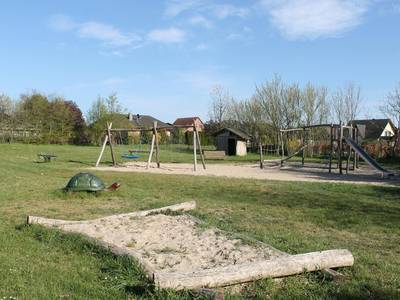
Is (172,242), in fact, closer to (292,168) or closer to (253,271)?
Result: (253,271)

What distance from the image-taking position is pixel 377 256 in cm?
630

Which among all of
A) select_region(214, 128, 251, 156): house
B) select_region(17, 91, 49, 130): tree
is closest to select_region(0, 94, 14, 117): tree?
select_region(17, 91, 49, 130): tree

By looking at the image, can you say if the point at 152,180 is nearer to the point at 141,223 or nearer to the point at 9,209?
the point at 9,209

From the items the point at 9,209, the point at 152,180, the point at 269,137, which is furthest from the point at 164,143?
the point at 9,209

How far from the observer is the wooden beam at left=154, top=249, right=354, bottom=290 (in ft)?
14.7

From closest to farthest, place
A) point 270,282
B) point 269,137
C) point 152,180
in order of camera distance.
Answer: point 270,282 → point 152,180 → point 269,137

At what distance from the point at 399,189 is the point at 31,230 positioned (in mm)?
11300

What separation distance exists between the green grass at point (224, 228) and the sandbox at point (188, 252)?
0.14 metres

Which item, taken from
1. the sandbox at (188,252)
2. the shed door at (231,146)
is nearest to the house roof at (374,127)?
the shed door at (231,146)

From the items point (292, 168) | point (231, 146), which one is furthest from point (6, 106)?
point (292, 168)

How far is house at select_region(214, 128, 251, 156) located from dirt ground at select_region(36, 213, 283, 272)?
31377mm

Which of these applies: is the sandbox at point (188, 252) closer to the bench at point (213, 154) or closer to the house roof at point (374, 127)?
the bench at point (213, 154)

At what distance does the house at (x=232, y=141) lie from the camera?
39.8m

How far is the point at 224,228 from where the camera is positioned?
305 inches
